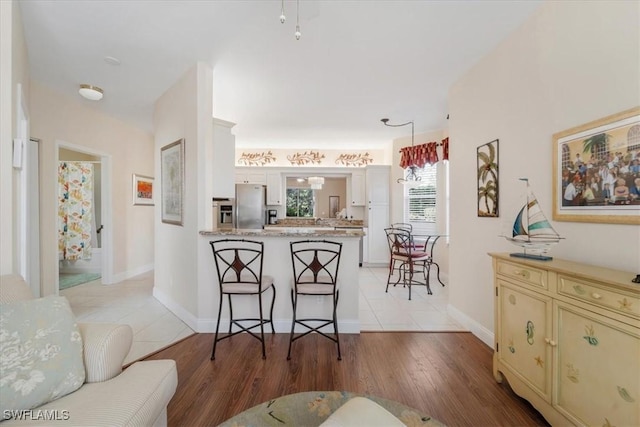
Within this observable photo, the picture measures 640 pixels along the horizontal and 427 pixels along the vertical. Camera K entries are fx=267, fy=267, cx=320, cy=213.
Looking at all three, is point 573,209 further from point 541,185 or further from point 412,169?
point 412,169

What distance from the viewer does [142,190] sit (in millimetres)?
4938

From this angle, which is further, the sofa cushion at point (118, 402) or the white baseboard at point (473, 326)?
the white baseboard at point (473, 326)

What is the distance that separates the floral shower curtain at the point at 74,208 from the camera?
4.79 meters

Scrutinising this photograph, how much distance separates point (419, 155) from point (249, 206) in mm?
3579

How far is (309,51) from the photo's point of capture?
99.0 inches

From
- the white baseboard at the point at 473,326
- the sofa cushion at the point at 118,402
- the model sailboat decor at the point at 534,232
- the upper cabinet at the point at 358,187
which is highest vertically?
the upper cabinet at the point at 358,187

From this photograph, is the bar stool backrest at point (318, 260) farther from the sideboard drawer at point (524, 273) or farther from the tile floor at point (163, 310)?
the sideboard drawer at point (524, 273)

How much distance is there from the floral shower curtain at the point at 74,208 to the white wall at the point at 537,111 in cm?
609

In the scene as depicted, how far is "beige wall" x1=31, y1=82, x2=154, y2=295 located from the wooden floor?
2.54 meters

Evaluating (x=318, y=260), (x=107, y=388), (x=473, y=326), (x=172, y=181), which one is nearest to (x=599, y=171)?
(x=473, y=326)

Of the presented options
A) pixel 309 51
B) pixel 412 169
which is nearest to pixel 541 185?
pixel 309 51

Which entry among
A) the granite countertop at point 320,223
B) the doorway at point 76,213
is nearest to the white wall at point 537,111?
the granite countertop at point 320,223

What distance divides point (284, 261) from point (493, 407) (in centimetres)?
196

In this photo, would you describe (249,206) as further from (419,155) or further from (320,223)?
(419,155)
